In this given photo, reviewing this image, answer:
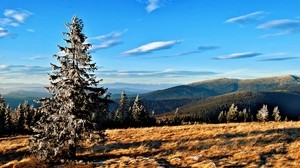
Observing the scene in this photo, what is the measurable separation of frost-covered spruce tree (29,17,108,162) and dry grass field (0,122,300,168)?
1.57m

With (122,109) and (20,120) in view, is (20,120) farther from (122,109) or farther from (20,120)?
(122,109)

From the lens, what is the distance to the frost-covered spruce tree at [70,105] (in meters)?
26.5

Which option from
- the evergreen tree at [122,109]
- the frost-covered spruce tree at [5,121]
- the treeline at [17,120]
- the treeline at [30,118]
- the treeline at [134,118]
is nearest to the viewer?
the frost-covered spruce tree at [5,121]

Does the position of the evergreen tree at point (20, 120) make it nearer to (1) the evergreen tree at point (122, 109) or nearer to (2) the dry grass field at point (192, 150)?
(1) the evergreen tree at point (122, 109)

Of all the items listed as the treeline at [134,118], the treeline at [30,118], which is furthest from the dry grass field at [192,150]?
the treeline at [30,118]

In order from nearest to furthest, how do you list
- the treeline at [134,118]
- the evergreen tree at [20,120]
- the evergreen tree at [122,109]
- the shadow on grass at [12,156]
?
the shadow on grass at [12,156] → the treeline at [134,118] → the evergreen tree at [20,120] → the evergreen tree at [122,109]

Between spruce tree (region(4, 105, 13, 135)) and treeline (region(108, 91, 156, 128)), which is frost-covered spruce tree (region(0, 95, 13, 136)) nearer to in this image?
spruce tree (region(4, 105, 13, 135))

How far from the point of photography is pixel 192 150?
26469 mm

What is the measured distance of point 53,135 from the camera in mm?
26906

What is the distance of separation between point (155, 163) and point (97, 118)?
799 cm

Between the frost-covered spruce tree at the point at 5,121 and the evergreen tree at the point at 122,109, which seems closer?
the frost-covered spruce tree at the point at 5,121

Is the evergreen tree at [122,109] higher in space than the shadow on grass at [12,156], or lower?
higher

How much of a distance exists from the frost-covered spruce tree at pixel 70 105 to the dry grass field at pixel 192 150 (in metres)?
1.57

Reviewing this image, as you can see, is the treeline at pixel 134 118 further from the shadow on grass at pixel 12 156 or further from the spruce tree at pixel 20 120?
the shadow on grass at pixel 12 156
